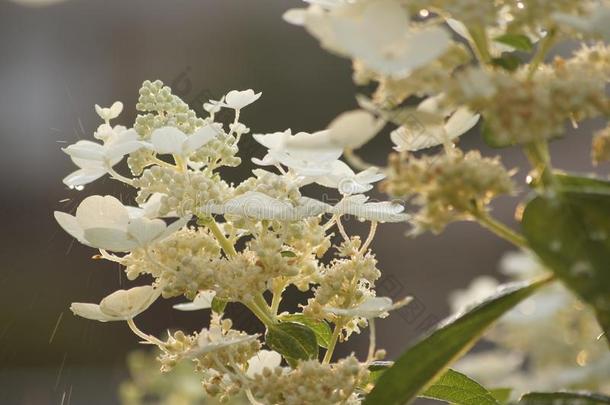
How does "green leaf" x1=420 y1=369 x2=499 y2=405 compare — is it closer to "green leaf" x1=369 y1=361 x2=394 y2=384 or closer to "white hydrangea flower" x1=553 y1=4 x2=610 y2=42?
"green leaf" x1=369 y1=361 x2=394 y2=384

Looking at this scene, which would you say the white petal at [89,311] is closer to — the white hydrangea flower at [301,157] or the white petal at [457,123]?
the white hydrangea flower at [301,157]

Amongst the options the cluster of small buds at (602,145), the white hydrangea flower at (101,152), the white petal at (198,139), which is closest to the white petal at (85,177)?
Result: the white hydrangea flower at (101,152)

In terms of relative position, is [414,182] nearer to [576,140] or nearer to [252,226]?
[252,226]

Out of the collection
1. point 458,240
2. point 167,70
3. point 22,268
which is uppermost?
point 167,70

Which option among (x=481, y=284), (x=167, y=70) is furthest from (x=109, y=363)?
(x=481, y=284)

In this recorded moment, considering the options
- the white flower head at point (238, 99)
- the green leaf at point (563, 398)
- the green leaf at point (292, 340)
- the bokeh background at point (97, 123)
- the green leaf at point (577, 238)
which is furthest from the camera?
the bokeh background at point (97, 123)

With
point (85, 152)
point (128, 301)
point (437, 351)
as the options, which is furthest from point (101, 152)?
point (437, 351)
